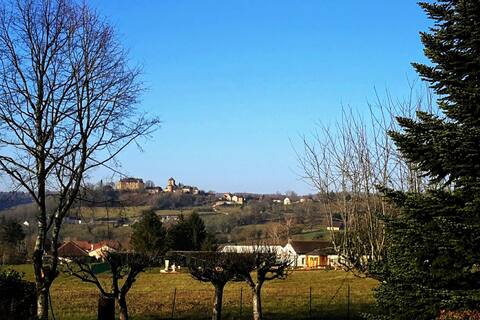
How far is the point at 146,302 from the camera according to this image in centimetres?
2722

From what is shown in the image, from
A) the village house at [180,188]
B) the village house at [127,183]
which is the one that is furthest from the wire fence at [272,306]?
the village house at [180,188]

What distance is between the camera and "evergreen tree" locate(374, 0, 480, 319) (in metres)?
8.83

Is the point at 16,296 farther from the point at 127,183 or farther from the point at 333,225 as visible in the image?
the point at 333,225

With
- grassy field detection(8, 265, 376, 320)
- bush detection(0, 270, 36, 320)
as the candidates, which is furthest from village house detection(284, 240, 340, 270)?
bush detection(0, 270, 36, 320)

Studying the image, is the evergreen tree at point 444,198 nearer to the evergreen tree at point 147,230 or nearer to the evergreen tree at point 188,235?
the evergreen tree at point 147,230

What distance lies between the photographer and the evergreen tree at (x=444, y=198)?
8.83 metres

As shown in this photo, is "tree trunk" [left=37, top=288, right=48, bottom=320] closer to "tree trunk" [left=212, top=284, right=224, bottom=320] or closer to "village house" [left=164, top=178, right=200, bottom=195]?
"tree trunk" [left=212, top=284, right=224, bottom=320]

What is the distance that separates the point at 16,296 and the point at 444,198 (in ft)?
35.3

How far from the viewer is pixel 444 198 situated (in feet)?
30.3

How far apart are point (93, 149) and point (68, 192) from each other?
4.10ft

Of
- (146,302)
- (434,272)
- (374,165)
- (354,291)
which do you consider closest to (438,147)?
(434,272)

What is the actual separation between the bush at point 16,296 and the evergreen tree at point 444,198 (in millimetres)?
8506

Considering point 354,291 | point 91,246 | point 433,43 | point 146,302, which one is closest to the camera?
point 433,43

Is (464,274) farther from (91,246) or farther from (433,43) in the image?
(91,246)
